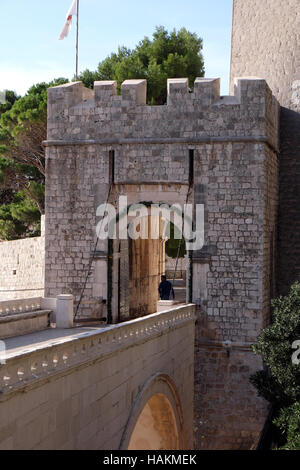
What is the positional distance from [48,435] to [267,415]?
8.41m

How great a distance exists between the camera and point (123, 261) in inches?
665

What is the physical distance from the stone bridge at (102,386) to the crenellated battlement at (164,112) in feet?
14.0

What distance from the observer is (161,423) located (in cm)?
1331

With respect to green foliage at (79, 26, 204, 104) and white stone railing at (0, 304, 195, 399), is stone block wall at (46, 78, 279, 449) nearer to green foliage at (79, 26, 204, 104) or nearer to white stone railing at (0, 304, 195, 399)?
white stone railing at (0, 304, 195, 399)

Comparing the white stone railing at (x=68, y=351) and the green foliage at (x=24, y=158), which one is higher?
the green foliage at (x=24, y=158)

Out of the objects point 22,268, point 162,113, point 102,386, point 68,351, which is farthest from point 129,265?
point 68,351

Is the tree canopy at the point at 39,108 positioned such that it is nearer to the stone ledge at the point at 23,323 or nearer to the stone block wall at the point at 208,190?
the stone block wall at the point at 208,190

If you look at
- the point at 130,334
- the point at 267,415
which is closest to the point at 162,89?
the point at 267,415

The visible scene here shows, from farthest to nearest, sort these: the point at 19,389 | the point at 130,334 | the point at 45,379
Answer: the point at 130,334, the point at 45,379, the point at 19,389

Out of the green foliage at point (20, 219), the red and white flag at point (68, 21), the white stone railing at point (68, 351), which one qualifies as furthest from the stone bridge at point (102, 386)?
→ the green foliage at point (20, 219)

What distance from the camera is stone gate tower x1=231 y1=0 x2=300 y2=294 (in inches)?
683

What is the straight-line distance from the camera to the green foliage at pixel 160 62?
2491 cm

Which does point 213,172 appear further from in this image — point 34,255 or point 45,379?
point 34,255

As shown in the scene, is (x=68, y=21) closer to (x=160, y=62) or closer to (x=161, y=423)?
(x=160, y=62)
